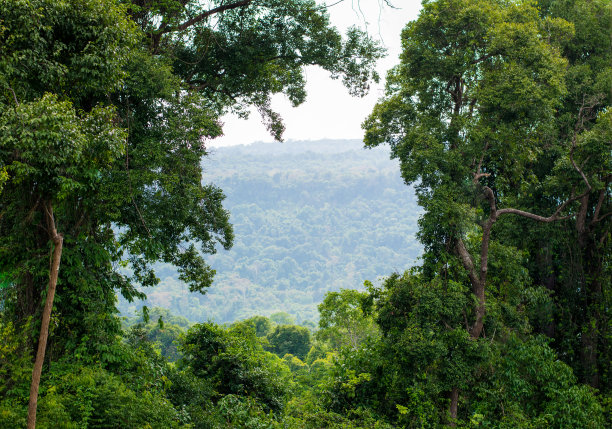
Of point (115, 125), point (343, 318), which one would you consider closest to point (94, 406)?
point (115, 125)

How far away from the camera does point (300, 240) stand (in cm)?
15912

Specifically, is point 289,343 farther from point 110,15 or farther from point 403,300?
point 110,15

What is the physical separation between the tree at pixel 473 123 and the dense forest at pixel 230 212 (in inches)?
2.3

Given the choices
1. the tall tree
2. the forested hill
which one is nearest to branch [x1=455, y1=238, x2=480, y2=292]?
the tall tree

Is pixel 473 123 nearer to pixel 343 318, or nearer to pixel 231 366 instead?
pixel 231 366

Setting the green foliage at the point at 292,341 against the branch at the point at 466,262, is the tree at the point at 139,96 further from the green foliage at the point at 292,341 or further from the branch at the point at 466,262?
the green foliage at the point at 292,341

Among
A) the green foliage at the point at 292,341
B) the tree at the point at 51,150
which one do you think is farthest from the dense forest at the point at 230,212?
the green foliage at the point at 292,341

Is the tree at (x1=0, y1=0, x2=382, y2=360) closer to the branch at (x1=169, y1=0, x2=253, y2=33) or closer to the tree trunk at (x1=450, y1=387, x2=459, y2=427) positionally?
→ the branch at (x1=169, y1=0, x2=253, y2=33)

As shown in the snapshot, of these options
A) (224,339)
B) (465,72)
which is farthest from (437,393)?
(465,72)

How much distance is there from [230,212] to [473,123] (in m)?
6.31

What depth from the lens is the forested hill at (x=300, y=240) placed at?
426 feet

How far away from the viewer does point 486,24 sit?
12.1m

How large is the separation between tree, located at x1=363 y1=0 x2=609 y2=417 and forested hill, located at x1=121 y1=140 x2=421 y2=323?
109 m

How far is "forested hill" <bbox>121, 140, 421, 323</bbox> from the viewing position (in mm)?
129875
